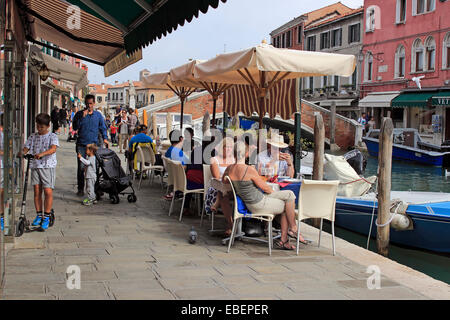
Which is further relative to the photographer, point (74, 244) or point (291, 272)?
point (74, 244)

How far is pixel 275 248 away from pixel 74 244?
6.26ft

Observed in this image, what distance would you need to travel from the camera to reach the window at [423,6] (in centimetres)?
2739

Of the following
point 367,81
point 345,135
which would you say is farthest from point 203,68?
point 367,81

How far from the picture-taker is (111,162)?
784 centimetres

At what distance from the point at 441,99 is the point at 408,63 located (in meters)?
4.79

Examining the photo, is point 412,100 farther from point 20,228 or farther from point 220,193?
point 20,228

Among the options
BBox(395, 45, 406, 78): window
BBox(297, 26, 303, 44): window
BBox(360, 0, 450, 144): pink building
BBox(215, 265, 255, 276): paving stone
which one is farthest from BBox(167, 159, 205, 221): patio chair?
BBox(297, 26, 303, 44): window

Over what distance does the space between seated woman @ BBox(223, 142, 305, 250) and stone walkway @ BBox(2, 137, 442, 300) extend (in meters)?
0.41

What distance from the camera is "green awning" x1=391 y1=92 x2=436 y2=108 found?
26.4 metres

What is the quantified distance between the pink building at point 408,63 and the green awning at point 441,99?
44 mm
